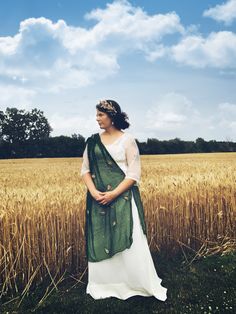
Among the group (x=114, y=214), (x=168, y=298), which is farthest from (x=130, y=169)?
(x=168, y=298)

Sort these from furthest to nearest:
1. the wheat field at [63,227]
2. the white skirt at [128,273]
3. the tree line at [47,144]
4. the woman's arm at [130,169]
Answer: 1. the tree line at [47,144]
2. the wheat field at [63,227]
3. the white skirt at [128,273]
4. the woman's arm at [130,169]

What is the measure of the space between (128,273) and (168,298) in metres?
0.68

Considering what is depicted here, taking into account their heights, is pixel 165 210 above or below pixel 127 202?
below

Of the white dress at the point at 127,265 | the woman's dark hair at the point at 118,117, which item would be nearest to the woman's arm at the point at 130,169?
the white dress at the point at 127,265

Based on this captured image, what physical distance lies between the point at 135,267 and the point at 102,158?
1.17 meters

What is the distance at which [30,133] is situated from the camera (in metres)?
38.2

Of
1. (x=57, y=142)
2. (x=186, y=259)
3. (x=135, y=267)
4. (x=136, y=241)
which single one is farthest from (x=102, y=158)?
(x=57, y=142)

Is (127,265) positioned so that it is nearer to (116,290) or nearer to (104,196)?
(116,290)

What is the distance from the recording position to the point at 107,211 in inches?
159

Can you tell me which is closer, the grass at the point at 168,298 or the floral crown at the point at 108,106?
the floral crown at the point at 108,106

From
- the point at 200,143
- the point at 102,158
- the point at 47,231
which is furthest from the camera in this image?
the point at 200,143

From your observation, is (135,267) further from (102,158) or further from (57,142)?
(57,142)

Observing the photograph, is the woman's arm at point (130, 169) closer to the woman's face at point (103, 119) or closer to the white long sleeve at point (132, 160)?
the white long sleeve at point (132, 160)

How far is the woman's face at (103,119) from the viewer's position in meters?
3.95
